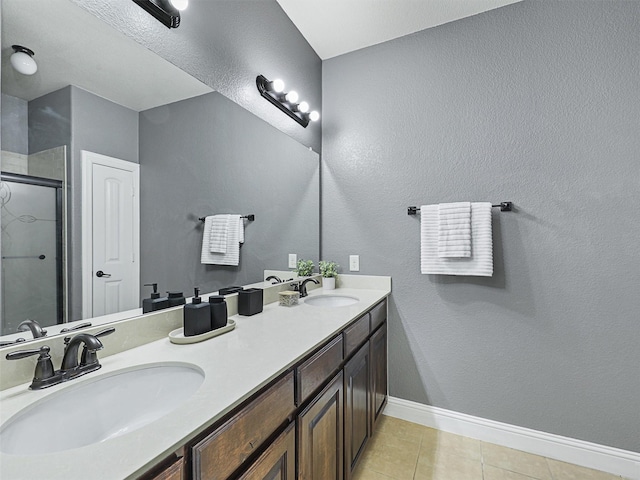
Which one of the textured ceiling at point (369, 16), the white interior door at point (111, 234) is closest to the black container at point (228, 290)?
the white interior door at point (111, 234)

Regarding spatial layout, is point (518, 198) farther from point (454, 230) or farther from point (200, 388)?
point (200, 388)

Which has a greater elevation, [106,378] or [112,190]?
[112,190]

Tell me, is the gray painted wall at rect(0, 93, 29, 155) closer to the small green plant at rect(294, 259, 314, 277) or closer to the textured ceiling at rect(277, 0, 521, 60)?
A: the small green plant at rect(294, 259, 314, 277)

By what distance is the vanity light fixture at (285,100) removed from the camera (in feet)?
6.11

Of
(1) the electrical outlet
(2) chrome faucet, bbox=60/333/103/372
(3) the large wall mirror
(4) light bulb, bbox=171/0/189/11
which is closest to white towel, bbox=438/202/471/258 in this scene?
(1) the electrical outlet

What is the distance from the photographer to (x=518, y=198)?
6.19 feet

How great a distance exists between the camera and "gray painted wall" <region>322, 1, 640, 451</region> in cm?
169

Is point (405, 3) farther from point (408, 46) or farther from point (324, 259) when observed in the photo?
point (324, 259)

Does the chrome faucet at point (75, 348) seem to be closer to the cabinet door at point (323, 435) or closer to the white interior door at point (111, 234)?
the white interior door at point (111, 234)

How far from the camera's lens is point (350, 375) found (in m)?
1.48

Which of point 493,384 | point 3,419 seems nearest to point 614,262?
point 493,384

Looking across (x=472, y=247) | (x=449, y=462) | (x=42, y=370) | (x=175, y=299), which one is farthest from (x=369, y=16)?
(x=449, y=462)

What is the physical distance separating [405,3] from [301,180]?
4.22 feet

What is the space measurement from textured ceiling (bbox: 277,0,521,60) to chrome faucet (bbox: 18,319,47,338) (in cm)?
213
